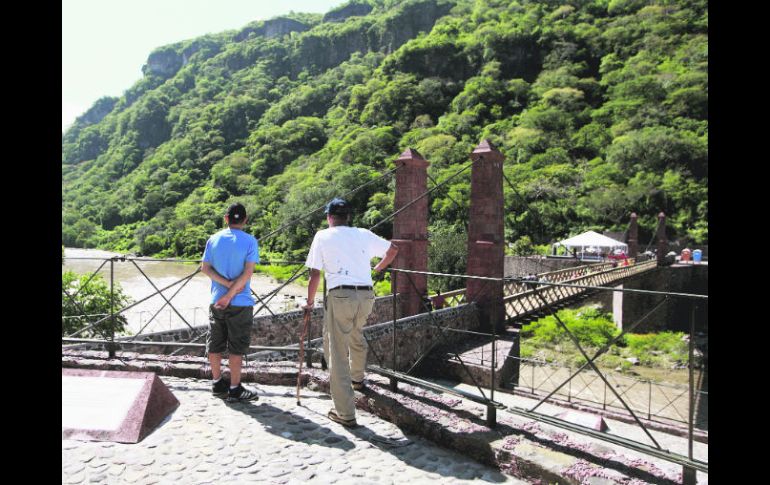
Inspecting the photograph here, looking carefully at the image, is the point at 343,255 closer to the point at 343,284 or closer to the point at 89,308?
the point at 343,284

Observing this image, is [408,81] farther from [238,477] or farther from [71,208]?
[238,477]

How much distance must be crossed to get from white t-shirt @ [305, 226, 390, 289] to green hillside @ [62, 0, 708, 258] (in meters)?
16.3

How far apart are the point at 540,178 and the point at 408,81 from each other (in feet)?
117

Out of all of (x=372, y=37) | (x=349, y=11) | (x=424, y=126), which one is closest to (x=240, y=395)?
(x=424, y=126)

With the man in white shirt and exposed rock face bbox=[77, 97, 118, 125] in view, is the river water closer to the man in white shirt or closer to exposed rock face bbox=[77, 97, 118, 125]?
the man in white shirt

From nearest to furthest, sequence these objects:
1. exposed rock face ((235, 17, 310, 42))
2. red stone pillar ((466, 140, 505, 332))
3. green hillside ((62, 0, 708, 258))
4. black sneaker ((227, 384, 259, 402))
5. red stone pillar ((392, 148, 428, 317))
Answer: black sneaker ((227, 384, 259, 402)) < red stone pillar ((466, 140, 505, 332)) < red stone pillar ((392, 148, 428, 317)) < green hillside ((62, 0, 708, 258)) < exposed rock face ((235, 17, 310, 42))

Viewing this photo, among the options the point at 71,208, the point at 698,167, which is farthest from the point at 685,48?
the point at 71,208

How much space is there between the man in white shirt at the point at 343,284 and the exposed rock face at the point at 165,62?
134 metres

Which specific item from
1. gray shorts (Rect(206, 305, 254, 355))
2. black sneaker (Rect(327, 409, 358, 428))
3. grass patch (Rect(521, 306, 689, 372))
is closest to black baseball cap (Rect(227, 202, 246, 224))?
gray shorts (Rect(206, 305, 254, 355))

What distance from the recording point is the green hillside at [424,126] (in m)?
38.6

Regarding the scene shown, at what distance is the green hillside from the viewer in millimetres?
38594

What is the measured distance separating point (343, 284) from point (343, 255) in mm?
191

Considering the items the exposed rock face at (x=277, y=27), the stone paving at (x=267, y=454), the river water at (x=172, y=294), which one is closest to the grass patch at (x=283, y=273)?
the river water at (x=172, y=294)

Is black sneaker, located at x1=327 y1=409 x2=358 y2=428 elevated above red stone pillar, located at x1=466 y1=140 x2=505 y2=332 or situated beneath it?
situated beneath
